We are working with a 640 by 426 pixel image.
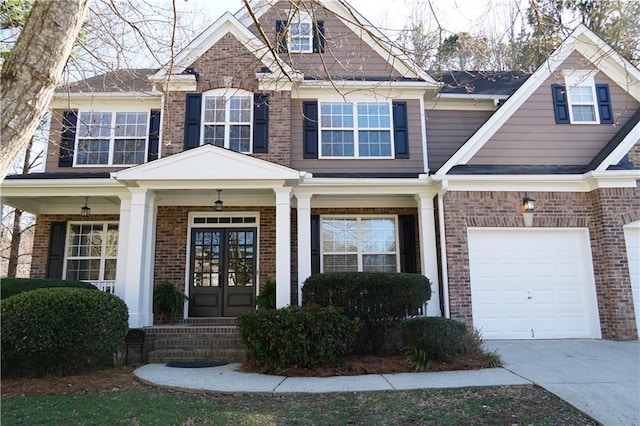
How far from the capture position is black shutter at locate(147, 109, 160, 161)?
11.3 meters

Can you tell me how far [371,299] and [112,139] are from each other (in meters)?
7.69

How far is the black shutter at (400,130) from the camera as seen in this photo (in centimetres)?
1091

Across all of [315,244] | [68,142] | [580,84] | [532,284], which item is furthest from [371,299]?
[68,142]

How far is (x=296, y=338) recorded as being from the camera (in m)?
6.96

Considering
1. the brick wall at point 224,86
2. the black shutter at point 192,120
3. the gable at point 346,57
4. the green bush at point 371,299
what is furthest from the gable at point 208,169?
the gable at point 346,57

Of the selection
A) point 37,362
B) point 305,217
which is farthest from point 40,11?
point 305,217

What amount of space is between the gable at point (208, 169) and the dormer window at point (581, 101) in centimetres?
630

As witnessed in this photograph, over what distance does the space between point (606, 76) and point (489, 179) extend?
419cm

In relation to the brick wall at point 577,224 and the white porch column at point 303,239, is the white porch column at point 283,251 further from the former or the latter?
the brick wall at point 577,224

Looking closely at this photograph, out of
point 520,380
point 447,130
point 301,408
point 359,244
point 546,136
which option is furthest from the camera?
point 447,130

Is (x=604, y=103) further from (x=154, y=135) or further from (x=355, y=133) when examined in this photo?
(x=154, y=135)

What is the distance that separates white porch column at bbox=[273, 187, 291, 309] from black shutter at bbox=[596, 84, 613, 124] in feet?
24.3

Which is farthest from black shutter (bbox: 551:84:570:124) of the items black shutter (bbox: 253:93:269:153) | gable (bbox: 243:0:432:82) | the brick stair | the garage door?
the brick stair

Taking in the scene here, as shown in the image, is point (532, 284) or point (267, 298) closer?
point (532, 284)
